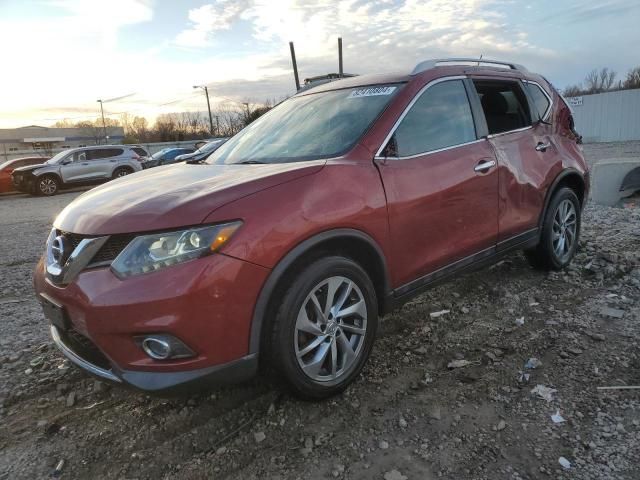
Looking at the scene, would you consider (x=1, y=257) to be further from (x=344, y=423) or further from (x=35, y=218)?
(x=344, y=423)

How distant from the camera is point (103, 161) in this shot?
18.6 metres

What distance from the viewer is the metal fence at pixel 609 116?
91.4 ft

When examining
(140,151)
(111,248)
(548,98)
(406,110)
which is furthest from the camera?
(140,151)

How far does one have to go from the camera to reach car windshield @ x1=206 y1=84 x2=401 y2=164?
3.05m

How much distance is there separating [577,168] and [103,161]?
1784 cm

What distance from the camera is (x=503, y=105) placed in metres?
4.18

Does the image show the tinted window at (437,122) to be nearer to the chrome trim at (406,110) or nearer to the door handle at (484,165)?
the chrome trim at (406,110)

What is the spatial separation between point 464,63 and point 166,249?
111 inches

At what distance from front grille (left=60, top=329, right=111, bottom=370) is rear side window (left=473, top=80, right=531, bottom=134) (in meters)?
3.14

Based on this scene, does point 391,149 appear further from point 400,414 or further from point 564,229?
point 564,229

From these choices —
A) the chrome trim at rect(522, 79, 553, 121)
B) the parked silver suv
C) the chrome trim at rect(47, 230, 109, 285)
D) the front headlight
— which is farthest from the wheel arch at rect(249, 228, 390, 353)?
the parked silver suv

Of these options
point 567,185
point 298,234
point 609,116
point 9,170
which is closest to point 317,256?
point 298,234

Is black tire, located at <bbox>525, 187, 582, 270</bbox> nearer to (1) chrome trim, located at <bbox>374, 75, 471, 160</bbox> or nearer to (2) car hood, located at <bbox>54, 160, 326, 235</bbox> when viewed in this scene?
(1) chrome trim, located at <bbox>374, 75, 471, 160</bbox>

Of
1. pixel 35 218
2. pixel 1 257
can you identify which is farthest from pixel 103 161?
pixel 1 257
